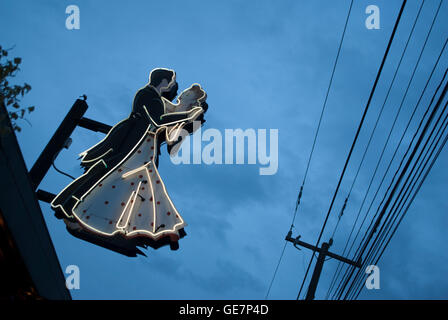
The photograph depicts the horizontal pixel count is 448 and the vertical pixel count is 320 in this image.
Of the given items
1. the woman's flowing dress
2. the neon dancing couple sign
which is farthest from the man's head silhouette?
the woman's flowing dress

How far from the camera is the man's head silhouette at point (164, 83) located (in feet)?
33.9

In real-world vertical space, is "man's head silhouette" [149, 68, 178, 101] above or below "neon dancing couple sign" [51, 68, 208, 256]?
above

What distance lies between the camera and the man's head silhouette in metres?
10.3

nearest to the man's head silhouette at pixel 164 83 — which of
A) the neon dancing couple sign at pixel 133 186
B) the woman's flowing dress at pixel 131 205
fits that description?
the neon dancing couple sign at pixel 133 186

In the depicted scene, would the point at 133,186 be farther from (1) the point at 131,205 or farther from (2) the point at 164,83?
(2) the point at 164,83

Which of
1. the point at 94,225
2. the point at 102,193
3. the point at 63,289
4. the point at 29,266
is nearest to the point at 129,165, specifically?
the point at 102,193

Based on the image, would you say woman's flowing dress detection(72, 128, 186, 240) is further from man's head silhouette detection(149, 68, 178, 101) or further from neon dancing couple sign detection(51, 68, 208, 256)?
man's head silhouette detection(149, 68, 178, 101)

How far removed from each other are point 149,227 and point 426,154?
461 centimetres

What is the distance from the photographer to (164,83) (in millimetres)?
10461

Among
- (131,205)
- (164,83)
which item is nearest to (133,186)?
(131,205)

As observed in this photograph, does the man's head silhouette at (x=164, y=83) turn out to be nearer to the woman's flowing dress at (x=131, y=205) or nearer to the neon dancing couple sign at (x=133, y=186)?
the neon dancing couple sign at (x=133, y=186)

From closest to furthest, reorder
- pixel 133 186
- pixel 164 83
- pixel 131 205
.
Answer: pixel 131 205 → pixel 133 186 → pixel 164 83

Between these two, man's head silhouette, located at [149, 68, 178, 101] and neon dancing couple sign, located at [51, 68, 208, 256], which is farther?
man's head silhouette, located at [149, 68, 178, 101]
